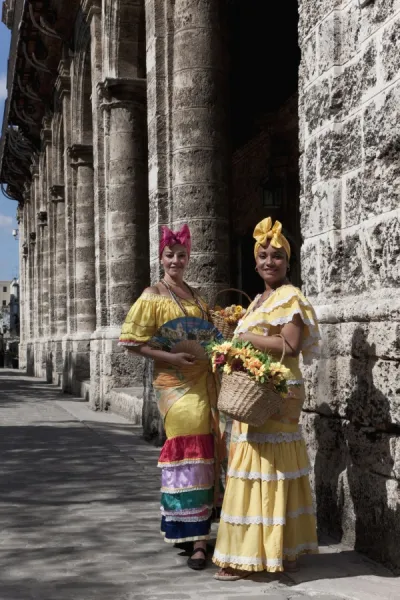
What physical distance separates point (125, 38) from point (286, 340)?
9.90m

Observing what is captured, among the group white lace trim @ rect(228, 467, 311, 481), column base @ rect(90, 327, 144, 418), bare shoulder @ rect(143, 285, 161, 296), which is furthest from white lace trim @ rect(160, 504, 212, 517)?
column base @ rect(90, 327, 144, 418)

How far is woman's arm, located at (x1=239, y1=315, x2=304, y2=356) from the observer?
442cm

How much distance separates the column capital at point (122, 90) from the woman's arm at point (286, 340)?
31.2ft

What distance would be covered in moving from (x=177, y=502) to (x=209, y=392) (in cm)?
62

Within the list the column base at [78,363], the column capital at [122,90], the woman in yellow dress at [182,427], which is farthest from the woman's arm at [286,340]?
the column base at [78,363]

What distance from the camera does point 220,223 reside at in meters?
9.64

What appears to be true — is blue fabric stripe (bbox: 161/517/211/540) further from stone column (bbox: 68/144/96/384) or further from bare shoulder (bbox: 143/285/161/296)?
stone column (bbox: 68/144/96/384)

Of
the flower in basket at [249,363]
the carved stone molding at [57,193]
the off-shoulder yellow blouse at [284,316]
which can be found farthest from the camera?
the carved stone molding at [57,193]

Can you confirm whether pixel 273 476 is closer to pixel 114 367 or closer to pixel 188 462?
pixel 188 462

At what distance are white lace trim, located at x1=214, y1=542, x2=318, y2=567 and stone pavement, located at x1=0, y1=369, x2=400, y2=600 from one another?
11 centimetres

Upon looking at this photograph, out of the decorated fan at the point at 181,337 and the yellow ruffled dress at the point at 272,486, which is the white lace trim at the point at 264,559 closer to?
the yellow ruffled dress at the point at 272,486

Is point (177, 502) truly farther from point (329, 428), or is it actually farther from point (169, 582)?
point (329, 428)

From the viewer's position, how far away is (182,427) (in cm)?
494

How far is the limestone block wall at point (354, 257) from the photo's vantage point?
4.62m
